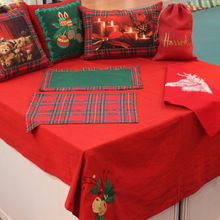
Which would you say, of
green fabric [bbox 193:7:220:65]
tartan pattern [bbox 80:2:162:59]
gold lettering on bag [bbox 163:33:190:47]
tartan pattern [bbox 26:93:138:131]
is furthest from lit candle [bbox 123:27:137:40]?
green fabric [bbox 193:7:220:65]

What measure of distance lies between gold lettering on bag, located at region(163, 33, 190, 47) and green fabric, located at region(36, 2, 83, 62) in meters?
0.49

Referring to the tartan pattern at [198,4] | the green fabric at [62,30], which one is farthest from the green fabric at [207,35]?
the green fabric at [62,30]

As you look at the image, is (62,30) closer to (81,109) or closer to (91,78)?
(91,78)

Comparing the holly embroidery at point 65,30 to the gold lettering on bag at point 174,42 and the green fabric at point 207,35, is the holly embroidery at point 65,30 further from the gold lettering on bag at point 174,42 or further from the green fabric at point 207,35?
the green fabric at point 207,35

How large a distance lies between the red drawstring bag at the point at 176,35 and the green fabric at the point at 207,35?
1030 millimetres

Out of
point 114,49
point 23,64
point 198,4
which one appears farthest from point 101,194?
point 198,4

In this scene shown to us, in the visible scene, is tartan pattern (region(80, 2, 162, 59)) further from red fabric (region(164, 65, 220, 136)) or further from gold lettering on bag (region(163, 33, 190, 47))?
red fabric (region(164, 65, 220, 136))

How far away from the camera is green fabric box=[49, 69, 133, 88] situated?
224 cm

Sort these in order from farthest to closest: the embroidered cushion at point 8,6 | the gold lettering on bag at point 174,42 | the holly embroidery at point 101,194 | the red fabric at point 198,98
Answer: the gold lettering on bag at point 174,42
the embroidered cushion at point 8,6
the red fabric at point 198,98
the holly embroidery at point 101,194

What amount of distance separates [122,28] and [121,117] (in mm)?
905

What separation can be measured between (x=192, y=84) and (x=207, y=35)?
2.33m

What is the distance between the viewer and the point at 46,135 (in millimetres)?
1786

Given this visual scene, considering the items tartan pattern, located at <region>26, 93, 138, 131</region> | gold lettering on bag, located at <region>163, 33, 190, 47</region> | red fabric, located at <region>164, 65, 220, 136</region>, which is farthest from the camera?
gold lettering on bag, located at <region>163, 33, 190, 47</region>

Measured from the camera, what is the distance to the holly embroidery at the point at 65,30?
255 centimetres
